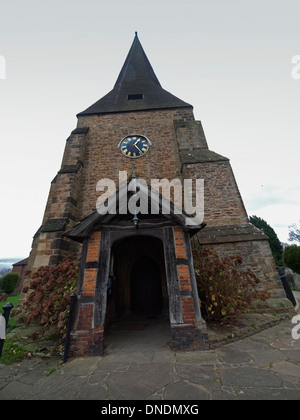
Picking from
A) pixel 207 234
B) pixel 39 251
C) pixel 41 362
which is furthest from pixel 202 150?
pixel 41 362

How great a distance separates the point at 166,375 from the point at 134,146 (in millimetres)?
9425

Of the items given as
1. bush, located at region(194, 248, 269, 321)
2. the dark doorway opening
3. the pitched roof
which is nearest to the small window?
the pitched roof

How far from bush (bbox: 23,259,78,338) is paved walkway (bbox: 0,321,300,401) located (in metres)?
1.01

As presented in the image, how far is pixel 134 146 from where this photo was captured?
993 cm

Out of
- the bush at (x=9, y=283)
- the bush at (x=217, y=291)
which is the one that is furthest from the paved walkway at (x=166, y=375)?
the bush at (x=9, y=283)

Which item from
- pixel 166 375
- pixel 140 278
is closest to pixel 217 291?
pixel 166 375

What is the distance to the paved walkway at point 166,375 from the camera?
2287 mm

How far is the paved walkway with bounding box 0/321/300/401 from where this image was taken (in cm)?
229

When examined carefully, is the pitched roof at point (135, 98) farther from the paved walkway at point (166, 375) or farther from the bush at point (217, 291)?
the paved walkway at point (166, 375)

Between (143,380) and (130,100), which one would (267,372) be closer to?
(143,380)

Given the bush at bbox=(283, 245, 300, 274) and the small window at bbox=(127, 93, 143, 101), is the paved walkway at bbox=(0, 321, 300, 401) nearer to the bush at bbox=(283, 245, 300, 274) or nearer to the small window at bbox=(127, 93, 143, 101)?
the bush at bbox=(283, 245, 300, 274)

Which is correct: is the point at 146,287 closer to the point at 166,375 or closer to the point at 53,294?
the point at 53,294

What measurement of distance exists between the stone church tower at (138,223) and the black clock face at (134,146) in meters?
0.05

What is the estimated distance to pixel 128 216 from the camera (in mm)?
5152
